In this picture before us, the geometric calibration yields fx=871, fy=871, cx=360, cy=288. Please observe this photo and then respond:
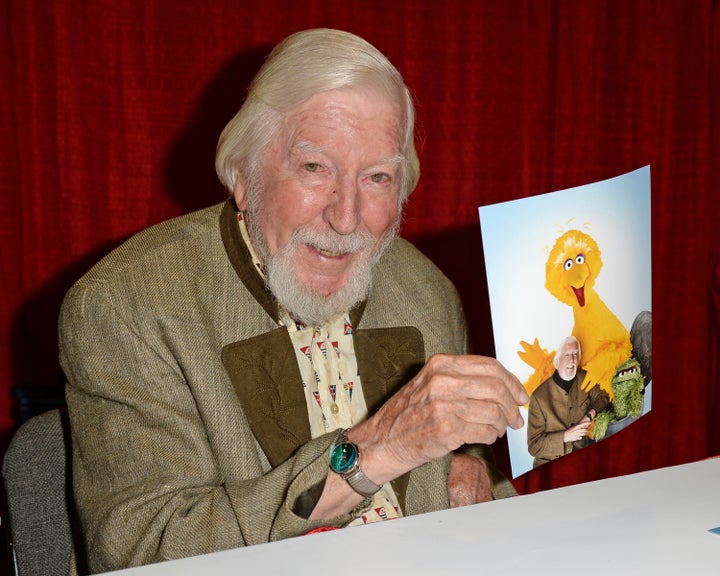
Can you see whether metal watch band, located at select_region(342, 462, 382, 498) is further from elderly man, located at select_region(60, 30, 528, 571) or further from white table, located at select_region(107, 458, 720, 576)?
white table, located at select_region(107, 458, 720, 576)

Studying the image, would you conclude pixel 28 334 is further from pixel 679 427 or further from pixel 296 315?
pixel 679 427

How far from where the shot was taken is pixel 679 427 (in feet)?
11.7

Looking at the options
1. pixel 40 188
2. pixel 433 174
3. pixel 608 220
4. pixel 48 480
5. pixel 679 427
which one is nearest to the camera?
pixel 608 220

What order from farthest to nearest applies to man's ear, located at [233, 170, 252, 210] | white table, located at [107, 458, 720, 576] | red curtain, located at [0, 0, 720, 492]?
1. red curtain, located at [0, 0, 720, 492]
2. man's ear, located at [233, 170, 252, 210]
3. white table, located at [107, 458, 720, 576]

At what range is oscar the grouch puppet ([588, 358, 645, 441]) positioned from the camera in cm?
135

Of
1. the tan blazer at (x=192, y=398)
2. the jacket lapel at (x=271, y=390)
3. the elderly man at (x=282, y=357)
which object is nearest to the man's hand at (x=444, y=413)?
the elderly man at (x=282, y=357)

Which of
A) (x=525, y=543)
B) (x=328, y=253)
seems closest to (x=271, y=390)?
(x=328, y=253)

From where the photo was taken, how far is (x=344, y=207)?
158 cm

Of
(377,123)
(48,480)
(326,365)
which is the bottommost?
(48,480)

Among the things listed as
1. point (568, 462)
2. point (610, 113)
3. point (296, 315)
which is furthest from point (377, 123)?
point (568, 462)

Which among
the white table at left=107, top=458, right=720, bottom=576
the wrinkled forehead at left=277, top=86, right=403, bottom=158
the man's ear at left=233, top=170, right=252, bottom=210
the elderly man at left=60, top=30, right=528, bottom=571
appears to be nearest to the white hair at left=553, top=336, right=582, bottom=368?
the elderly man at left=60, top=30, right=528, bottom=571

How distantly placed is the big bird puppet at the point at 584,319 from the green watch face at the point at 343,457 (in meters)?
0.28

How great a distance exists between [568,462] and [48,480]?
2365 millimetres

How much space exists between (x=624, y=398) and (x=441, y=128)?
173 centimetres
